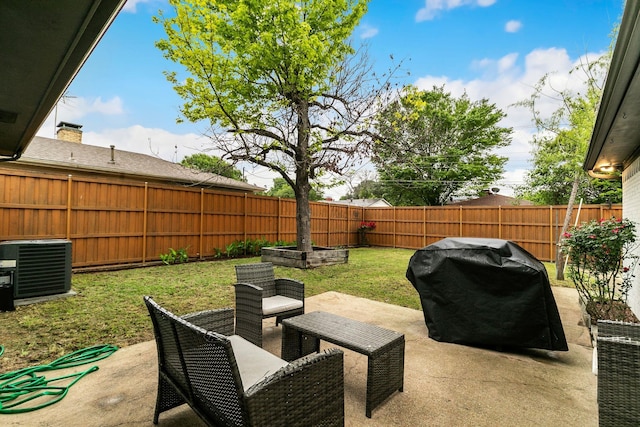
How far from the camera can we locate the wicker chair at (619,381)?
4.87ft

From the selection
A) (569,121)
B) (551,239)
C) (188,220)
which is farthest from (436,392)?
(551,239)

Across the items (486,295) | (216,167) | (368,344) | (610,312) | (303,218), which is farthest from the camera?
(303,218)

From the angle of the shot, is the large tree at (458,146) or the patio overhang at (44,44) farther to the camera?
the large tree at (458,146)

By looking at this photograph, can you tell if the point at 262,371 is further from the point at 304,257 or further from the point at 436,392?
the point at 304,257

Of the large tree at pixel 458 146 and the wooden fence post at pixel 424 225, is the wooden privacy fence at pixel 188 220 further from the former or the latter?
the large tree at pixel 458 146

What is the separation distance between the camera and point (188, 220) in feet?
26.9

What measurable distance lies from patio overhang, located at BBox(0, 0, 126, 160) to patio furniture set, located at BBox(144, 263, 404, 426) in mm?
1429

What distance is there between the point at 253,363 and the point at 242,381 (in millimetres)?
204

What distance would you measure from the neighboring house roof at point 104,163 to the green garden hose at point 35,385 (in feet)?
20.6

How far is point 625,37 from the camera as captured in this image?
148cm

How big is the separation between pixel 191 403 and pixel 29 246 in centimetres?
424

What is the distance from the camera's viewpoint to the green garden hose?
6.46ft

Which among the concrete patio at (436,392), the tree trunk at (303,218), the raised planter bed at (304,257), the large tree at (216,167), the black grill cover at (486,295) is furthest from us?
the tree trunk at (303,218)

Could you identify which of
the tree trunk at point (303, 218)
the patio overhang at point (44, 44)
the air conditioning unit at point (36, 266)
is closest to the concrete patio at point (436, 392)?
the patio overhang at point (44, 44)
